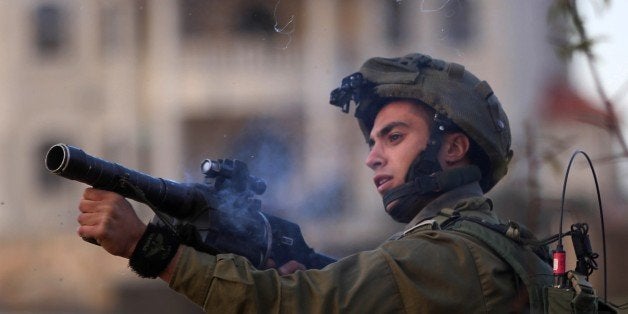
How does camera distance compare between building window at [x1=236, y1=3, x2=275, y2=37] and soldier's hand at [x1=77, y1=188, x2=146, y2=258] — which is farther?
building window at [x1=236, y1=3, x2=275, y2=37]

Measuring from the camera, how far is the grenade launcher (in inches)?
103

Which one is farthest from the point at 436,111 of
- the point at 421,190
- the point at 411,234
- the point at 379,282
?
the point at 379,282

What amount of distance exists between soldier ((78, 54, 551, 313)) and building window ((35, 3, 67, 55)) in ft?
33.5

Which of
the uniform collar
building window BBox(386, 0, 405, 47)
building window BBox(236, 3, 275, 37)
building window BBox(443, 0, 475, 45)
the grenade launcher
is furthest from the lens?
building window BBox(236, 3, 275, 37)

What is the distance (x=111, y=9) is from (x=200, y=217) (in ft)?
32.4

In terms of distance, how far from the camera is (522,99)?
4938mm

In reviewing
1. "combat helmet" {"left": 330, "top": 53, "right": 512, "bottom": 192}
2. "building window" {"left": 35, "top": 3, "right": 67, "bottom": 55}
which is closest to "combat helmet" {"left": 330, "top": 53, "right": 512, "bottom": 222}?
"combat helmet" {"left": 330, "top": 53, "right": 512, "bottom": 192}

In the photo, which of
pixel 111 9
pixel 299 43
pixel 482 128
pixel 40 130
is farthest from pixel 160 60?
pixel 482 128

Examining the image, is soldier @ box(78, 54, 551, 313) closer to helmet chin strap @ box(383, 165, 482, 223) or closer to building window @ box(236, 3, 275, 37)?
helmet chin strap @ box(383, 165, 482, 223)

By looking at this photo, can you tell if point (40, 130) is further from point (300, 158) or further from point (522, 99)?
point (522, 99)

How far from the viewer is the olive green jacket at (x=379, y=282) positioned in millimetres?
2654

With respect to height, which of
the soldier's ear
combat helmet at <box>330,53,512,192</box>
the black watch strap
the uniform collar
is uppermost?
combat helmet at <box>330,53,512,192</box>

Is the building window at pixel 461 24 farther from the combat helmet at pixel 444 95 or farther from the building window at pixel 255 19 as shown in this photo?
the combat helmet at pixel 444 95

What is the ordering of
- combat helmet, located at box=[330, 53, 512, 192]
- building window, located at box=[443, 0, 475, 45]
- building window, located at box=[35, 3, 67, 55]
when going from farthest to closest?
building window, located at box=[35, 3, 67, 55]
building window, located at box=[443, 0, 475, 45]
combat helmet, located at box=[330, 53, 512, 192]
